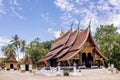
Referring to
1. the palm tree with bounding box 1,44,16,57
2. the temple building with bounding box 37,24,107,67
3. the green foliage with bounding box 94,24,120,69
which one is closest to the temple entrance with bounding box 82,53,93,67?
the temple building with bounding box 37,24,107,67

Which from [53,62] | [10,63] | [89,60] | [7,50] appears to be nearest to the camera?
[89,60]

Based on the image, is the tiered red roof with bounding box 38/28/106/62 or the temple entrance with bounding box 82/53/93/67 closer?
the tiered red roof with bounding box 38/28/106/62

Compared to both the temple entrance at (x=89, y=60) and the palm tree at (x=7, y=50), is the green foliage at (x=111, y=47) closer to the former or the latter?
the temple entrance at (x=89, y=60)

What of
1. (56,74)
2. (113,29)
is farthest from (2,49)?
(56,74)

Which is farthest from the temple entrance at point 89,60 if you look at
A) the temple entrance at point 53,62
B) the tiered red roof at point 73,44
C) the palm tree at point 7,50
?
the palm tree at point 7,50

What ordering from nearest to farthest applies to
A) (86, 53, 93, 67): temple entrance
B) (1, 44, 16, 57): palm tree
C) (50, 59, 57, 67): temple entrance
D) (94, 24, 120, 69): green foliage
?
(86, 53, 93, 67): temple entrance, (50, 59, 57, 67): temple entrance, (94, 24, 120, 69): green foliage, (1, 44, 16, 57): palm tree

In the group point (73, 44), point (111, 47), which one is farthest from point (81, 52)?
point (111, 47)

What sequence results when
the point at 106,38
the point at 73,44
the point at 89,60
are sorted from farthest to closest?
the point at 106,38
the point at 73,44
the point at 89,60

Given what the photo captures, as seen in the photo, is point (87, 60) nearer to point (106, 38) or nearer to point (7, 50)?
point (106, 38)

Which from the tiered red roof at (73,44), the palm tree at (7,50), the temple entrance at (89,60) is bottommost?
the temple entrance at (89,60)

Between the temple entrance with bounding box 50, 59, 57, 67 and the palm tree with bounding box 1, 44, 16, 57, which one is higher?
the palm tree with bounding box 1, 44, 16, 57

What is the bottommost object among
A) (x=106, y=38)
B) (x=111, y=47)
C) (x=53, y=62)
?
(x=53, y=62)

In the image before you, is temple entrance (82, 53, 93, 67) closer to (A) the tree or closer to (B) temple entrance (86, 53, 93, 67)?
(B) temple entrance (86, 53, 93, 67)

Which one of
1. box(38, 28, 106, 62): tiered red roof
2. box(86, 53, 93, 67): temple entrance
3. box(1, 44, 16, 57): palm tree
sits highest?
box(1, 44, 16, 57): palm tree
